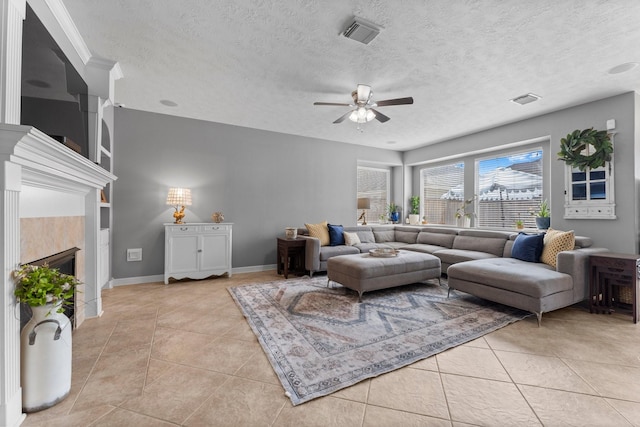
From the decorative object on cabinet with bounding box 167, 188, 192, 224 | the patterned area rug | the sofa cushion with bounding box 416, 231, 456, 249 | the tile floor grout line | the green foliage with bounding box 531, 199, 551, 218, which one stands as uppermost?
the decorative object on cabinet with bounding box 167, 188, 192, 224

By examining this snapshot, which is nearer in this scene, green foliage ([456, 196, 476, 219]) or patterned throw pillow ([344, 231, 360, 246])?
patterned throw pillow ([344, 231, 360, 246])

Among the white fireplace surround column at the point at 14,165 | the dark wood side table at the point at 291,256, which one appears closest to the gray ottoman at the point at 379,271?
the dark wood side table at the point at 291,256

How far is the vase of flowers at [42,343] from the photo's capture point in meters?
1.49

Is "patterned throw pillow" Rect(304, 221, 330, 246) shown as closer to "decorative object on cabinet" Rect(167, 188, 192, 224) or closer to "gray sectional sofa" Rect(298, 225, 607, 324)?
"gray sectional sofa" Rect(298, 225, 607, 324)

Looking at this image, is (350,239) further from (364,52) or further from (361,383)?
(361,383)

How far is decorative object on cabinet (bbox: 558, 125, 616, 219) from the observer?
11.4ft

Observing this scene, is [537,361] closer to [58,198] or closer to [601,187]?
[601,187]

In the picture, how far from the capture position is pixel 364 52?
2.62 metres

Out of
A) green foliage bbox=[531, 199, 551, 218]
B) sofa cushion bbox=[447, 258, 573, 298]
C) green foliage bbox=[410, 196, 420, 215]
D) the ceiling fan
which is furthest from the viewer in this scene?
green foliage bbox=[410, 196, 420, 215]

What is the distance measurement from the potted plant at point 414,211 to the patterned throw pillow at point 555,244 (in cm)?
299

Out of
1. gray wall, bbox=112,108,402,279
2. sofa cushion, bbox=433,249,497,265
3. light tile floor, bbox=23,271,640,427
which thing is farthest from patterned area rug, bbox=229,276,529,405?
gray wall, bbox=112,108,402,279

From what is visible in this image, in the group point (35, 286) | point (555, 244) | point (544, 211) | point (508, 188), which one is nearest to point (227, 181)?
point (35, 286)

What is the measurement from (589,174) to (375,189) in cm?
396

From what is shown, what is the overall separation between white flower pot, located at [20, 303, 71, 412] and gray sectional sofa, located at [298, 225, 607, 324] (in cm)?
325
